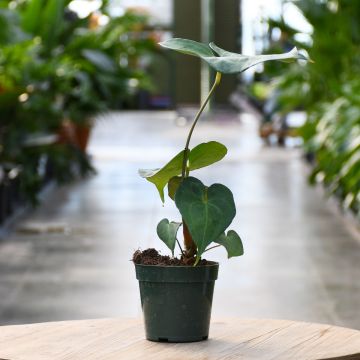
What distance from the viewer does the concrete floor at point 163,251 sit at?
15.6 ft

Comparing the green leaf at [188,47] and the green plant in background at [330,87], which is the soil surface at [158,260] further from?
the green plant in background at [330,87]

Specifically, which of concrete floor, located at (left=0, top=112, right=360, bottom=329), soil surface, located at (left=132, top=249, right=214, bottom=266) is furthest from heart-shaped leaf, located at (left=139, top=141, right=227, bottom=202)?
concrete floor, located at (left=0, top=112, right=360, bottom=329)

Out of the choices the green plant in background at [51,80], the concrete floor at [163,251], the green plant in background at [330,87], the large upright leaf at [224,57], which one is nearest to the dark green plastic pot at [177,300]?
the large upright leaf at [224,57]

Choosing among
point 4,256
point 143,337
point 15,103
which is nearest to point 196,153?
point 143,337

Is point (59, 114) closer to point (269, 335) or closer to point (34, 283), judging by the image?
point (34, 283)

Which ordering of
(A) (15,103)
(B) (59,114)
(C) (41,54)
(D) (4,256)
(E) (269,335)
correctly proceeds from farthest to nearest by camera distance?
(C) (41,54), (B) (59,114), (A) (15,103), (D) (4,256), (E) (269,335)

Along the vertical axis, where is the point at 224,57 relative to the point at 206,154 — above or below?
above

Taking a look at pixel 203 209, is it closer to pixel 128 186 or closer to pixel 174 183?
pixel 174 183

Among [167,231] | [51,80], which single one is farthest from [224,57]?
[51,80]

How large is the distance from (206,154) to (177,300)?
0.82 ft

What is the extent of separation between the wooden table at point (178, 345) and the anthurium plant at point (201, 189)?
5.8 inches

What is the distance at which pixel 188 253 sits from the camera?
1.95m

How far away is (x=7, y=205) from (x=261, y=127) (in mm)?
9177

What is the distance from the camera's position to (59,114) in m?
8.13
